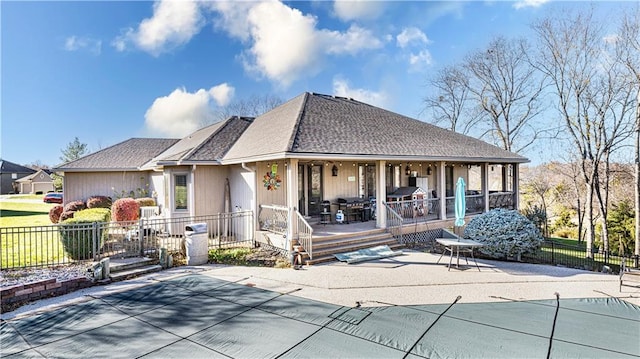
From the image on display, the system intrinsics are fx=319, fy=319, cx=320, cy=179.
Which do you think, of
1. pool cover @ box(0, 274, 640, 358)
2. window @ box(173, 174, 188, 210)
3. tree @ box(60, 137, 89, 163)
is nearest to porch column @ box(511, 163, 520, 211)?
pool cover @ box(0, 274, 640, 358)

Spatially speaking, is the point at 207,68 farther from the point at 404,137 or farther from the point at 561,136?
the point at 561,136

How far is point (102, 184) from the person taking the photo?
18.7 metres

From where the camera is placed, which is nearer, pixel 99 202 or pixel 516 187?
pixel 516 187

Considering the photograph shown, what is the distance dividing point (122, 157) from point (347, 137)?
15336 mm

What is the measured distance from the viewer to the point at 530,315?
5.57 metres

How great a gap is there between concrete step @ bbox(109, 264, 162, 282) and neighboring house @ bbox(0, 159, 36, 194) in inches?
2475

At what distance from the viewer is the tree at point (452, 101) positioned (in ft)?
96.0

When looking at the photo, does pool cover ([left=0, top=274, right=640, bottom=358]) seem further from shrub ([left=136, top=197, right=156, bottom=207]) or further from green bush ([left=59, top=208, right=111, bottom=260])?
shrub ([left=136, top=197, right=156, bottom=207])

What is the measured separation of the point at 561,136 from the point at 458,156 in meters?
13.8

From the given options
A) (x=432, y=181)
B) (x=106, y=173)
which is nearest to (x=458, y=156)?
(x=432, y=181)

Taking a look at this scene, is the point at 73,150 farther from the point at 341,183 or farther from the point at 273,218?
the point at 273,218

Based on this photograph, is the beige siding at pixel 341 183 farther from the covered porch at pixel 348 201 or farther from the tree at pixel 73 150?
the tree at pixel 73 150

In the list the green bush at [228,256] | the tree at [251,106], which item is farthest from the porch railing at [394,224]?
the tree at [251,106]

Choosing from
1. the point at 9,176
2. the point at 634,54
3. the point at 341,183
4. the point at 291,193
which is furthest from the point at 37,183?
the point at 634,54
